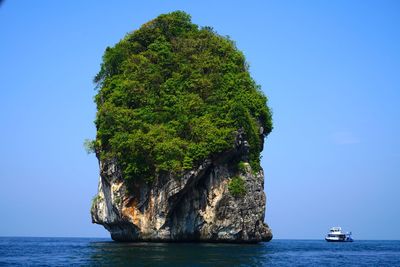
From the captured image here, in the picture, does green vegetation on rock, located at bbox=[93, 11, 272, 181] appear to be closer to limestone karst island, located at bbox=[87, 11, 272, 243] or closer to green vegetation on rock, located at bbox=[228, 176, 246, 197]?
limestone karst island, located at bbox=[87, 11, 272, 243]

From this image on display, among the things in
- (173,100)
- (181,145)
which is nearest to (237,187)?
(181,145)

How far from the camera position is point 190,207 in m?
46.8

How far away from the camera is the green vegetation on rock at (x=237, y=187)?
46.3 meters

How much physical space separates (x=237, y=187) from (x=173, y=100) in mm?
9761

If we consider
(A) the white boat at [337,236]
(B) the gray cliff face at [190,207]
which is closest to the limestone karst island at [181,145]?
(B) the gray cliff face at [190,207]

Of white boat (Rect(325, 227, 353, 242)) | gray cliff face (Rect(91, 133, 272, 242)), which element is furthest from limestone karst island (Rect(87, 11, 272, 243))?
white boat (Rect(325, 227, 353, 242))

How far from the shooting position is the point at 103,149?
50.0 m

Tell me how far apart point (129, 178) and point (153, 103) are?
23.7ft

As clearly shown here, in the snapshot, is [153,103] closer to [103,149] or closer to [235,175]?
[103,149]

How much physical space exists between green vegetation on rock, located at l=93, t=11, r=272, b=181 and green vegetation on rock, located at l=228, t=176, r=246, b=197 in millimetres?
3546

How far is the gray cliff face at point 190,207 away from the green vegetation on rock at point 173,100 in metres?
1.57

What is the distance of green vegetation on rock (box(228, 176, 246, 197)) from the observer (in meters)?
46.3

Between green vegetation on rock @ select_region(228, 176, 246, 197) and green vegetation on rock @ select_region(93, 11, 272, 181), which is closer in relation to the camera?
green vegetation on rock @ select_region(93, 11, 272, 181)

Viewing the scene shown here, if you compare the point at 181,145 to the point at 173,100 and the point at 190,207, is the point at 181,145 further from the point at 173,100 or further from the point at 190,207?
the point at 190,207
